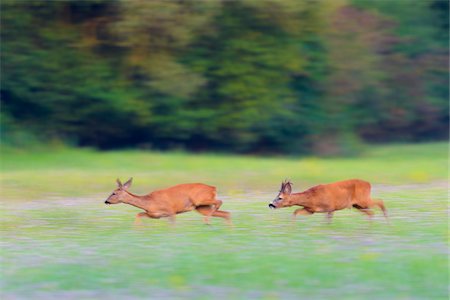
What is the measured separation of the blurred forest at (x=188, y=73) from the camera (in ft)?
86.7

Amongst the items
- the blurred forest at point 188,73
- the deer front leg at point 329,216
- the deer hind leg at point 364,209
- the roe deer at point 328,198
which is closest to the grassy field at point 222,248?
the deer front leg at point 329,216

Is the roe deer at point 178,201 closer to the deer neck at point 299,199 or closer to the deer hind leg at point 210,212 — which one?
the deer hind leg at point 210,212

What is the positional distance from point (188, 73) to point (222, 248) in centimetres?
1693

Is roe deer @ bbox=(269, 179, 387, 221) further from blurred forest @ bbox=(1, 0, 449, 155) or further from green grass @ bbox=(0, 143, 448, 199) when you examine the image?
blurred forest @ bbox=(1, 0, 449, 155)

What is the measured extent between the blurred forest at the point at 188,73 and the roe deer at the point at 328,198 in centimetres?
A: 1372

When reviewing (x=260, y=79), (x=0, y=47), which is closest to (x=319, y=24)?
(x=260, y=79)

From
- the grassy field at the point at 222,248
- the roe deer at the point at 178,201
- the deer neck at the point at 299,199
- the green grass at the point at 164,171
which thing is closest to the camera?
the grassy field at the point at 222,248

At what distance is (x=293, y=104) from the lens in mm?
31500

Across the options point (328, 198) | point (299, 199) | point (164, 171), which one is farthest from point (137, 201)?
point (164, 171)

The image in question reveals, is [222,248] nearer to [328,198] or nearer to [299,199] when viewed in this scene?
[299,199]

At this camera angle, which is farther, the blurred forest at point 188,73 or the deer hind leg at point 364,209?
the blurred forest at point 188,73

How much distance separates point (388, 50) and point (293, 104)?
6836 millimetres

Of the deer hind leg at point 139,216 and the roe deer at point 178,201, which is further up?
the roe deer at point 178,201

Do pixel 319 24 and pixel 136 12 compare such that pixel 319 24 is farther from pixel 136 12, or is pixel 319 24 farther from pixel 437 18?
pixel 437 18
